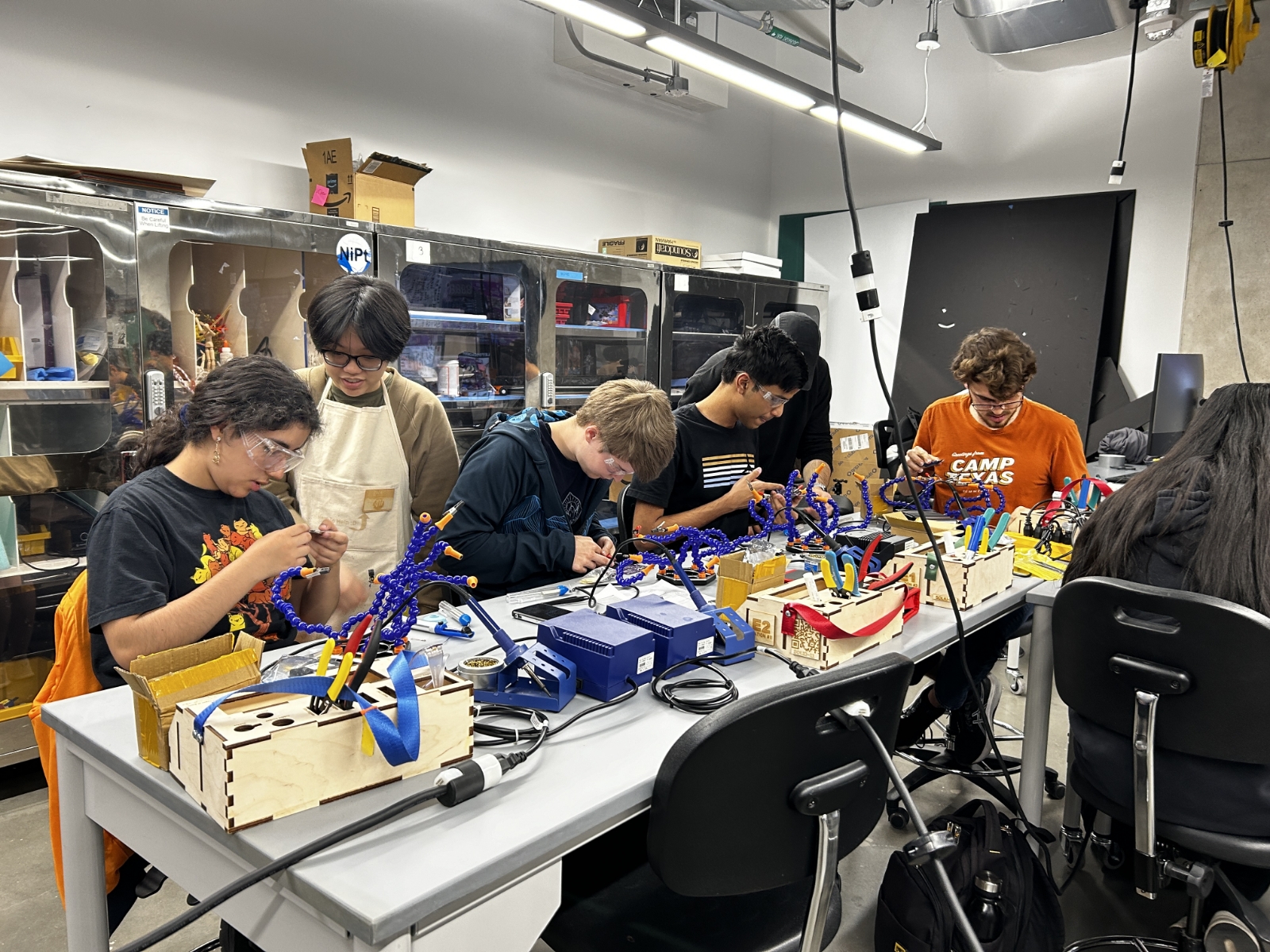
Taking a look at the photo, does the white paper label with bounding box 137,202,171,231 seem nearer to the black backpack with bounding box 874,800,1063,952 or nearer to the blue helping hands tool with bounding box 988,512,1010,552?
the blue helping hands tool with bounding box 988,512,1010,552

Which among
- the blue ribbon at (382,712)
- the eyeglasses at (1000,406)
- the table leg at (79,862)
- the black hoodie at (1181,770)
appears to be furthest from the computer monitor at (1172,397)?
the table leg at (79,862)

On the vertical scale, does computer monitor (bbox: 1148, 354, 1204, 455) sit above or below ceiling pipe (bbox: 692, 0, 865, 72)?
below

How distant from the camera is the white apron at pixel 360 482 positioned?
2.27 metres

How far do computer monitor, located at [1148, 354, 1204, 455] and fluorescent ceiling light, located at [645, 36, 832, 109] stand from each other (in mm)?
1903

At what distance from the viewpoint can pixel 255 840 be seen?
0.95m

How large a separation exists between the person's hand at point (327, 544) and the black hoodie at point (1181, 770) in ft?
4.73

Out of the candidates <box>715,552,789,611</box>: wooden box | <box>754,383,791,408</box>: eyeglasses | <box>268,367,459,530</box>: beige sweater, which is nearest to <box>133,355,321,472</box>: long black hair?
<box>268,367,459,530</box>: beige sweater

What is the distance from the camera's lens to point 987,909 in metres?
1.69

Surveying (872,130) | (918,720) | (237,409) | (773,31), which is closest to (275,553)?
(237,409)

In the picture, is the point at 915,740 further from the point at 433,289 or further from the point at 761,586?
the point at 433,289

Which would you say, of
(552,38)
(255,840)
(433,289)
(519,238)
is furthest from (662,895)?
(552,38)

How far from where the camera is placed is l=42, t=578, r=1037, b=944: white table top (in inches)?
34.9

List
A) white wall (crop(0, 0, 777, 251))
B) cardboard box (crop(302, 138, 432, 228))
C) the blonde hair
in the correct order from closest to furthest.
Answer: the blonde hair < white wall (crop(0, 0, 777, 251)) < cardboard box (crop(302, 138, 432, 228))

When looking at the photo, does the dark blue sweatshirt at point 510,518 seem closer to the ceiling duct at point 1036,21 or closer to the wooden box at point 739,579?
the wooden box at point 739,579
